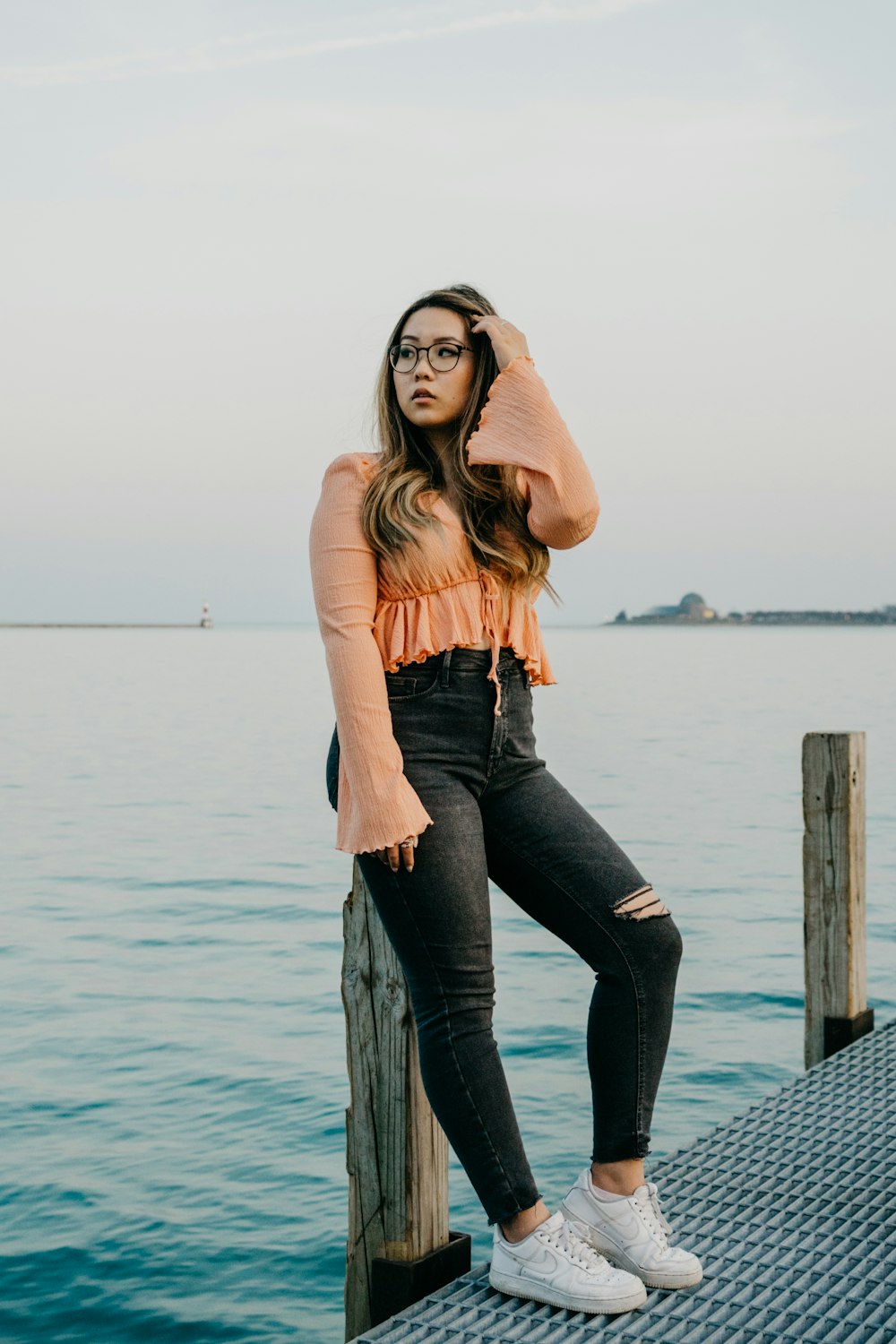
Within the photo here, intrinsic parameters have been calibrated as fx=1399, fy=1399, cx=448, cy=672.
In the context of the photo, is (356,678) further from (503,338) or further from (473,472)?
(503,338)

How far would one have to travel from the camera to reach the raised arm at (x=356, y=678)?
111 inches

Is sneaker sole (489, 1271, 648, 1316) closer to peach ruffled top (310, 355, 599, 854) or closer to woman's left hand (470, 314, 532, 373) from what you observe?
peach ruffled top (310, 355, 599, 854)

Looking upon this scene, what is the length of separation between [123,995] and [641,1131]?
7.23 metres

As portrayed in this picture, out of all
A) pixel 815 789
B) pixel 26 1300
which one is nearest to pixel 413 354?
pixel 815 789

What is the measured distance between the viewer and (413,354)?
3055 mm

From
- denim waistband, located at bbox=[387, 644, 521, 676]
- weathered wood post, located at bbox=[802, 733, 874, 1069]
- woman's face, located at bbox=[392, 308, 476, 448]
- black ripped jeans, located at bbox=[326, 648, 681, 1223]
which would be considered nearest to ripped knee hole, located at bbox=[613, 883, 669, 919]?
black ripped jeans, located at bbox=[326, 648, 681, 1223]

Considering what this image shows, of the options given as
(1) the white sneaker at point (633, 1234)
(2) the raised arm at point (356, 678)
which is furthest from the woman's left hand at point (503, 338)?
(1) the white sneaker at point (633, 1234)

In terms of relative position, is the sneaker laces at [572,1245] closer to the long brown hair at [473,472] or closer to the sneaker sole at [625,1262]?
the sneaker sole at [625,1262]

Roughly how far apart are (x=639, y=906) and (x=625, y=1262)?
800mm

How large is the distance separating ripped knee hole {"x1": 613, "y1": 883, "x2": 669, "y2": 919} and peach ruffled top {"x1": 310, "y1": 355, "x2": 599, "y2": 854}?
1.53 ft

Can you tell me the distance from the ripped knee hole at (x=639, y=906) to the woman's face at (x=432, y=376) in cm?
111

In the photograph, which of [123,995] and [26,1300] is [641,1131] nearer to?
[26,1300]

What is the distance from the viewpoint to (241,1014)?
913 cm

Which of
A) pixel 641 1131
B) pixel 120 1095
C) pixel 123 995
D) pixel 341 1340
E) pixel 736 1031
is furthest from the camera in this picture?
pixel 123 995
